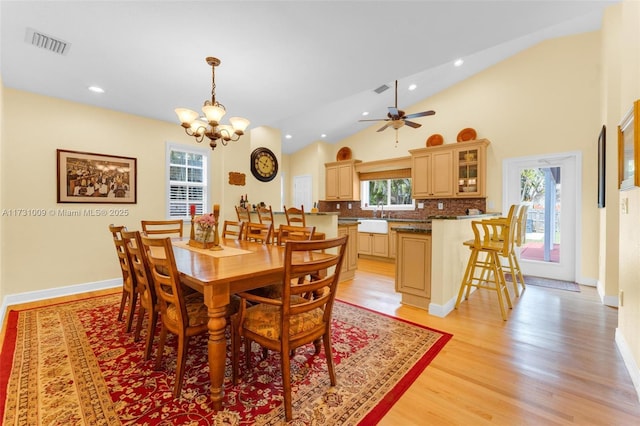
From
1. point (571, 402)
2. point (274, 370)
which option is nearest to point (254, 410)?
point (274, 370)

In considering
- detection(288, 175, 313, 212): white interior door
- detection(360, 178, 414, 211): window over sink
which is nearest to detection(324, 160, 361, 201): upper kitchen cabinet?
detection(360, 178, 414, 211): window over sink

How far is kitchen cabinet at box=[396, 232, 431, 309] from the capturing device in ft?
9.70

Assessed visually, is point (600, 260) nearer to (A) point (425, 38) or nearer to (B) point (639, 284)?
(B) point (639, 284)

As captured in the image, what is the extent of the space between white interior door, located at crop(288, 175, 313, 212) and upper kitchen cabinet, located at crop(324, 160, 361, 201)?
1.62ft

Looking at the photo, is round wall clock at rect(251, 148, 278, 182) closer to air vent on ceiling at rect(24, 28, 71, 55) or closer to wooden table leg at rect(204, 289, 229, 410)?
air vent on ceiling at rect(24, 28, 71, 55)

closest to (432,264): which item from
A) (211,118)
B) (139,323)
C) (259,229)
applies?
(259,229)

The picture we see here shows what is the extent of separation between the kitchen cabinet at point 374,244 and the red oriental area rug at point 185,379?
10.6 feet

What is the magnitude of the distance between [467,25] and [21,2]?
3.26 metres

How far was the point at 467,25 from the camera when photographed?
2189 millimetres

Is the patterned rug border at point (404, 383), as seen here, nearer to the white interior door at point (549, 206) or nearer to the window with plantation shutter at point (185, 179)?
the white interior door at point (549, 206)

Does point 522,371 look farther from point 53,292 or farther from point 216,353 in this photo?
point 53,292

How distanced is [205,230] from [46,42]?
207 centimetres

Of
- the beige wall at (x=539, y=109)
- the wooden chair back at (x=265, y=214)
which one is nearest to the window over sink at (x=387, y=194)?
the beige wall at (x=539, y=109)

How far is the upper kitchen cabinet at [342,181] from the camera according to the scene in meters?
6.75
